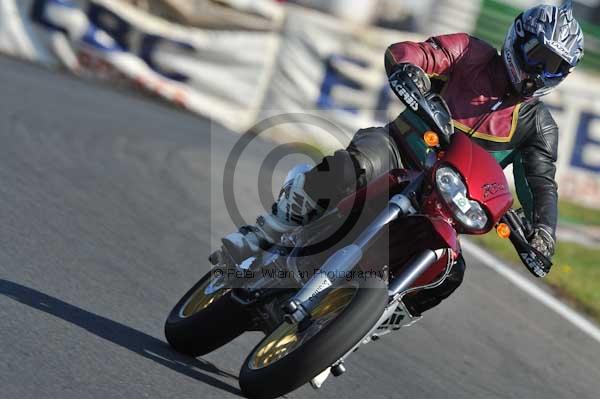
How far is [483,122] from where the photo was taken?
491cm

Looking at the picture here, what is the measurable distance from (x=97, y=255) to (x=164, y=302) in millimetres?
654

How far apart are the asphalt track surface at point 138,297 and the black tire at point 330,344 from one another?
407mm

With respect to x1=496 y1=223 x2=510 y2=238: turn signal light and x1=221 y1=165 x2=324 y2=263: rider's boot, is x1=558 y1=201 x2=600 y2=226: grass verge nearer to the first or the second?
x1=221 y1=165 x2=324 y2=263: rider's boot

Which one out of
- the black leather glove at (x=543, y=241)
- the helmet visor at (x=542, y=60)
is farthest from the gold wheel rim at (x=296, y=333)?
the helmet visor at (x=542, y=60)

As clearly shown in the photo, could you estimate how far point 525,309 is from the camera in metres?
7.69

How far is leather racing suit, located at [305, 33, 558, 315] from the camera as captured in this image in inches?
186

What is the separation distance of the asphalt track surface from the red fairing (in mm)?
1228

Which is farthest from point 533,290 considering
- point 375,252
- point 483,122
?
point 375,252

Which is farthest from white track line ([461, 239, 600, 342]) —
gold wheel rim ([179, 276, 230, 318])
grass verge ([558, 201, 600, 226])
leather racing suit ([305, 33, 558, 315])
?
gold wheel rim ([179, 276, 230, 318])

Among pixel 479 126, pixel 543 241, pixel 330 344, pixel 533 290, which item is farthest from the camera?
pixel 533 290

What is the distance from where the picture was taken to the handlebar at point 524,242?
13.9 feet

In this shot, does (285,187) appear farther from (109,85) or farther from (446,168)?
(109,85)

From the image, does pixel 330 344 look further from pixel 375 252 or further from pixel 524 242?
pixel 524 242

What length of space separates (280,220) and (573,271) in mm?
4993
